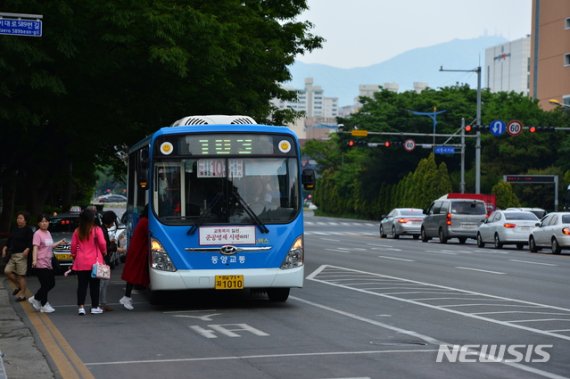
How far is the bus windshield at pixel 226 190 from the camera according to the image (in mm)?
17281

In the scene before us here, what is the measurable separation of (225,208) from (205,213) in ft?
1.06

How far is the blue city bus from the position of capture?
17.0m

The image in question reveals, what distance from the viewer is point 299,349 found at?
12344 mm

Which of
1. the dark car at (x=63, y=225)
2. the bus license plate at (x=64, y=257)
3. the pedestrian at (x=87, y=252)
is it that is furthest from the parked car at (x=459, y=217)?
the pedestrian at (x=87, y=252)

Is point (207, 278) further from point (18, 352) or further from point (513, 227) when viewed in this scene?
point (513, 227)

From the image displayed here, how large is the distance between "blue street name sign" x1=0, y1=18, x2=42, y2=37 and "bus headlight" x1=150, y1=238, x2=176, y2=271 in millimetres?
3720

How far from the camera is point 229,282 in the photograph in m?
17.0

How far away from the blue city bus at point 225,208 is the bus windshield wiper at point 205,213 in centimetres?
2

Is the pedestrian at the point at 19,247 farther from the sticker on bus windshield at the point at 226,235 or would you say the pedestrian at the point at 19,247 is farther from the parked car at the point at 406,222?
the parked car at the point at 406,222

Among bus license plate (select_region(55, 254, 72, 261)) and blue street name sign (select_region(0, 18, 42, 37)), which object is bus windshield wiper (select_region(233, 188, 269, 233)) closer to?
blue street name sign (select_region(0, 18, 42, 37))

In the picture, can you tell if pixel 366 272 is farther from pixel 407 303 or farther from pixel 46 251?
pixel 46 251

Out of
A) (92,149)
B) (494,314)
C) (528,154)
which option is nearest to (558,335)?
(494,314)

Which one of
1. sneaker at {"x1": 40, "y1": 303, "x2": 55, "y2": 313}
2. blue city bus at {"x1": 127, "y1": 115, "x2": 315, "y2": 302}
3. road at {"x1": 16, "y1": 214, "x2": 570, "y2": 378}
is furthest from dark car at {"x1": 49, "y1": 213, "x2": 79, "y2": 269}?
blue city bus at {"x1": 127, "y1": 115, "x2": 315, "y2": 302}

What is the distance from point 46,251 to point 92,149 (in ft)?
66.4
